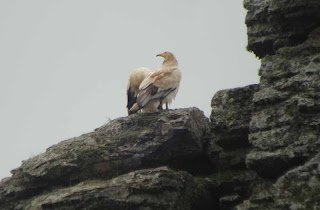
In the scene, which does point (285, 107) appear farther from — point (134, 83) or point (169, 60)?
point (134, 83)

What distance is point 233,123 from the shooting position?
13.4 meters

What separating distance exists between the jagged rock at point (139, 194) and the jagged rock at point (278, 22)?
3592 mm

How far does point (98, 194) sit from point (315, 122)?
4.75 m

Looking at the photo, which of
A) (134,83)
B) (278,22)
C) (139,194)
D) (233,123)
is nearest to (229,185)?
(233,123)

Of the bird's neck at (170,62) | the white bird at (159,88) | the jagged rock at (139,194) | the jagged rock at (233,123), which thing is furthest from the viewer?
the bird's neck at (170,62)

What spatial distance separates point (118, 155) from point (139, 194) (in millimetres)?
1935

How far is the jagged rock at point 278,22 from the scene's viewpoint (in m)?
13.0

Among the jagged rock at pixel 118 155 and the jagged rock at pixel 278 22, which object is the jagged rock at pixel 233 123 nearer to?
the jagged rock at pixel 118 155

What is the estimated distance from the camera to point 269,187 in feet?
37.4

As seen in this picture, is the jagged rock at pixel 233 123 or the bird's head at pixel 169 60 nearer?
the jagged rock at pixel 233 123

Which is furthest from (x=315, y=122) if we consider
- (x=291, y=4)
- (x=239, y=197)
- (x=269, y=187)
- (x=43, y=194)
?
(x=43, y=194)

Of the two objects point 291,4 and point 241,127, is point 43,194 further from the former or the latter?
point 291,4

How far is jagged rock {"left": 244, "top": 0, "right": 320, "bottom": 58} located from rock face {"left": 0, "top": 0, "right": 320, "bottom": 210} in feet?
0.07

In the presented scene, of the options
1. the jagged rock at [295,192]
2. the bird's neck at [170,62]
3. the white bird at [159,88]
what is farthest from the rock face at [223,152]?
the bird's neck at [170,62]
